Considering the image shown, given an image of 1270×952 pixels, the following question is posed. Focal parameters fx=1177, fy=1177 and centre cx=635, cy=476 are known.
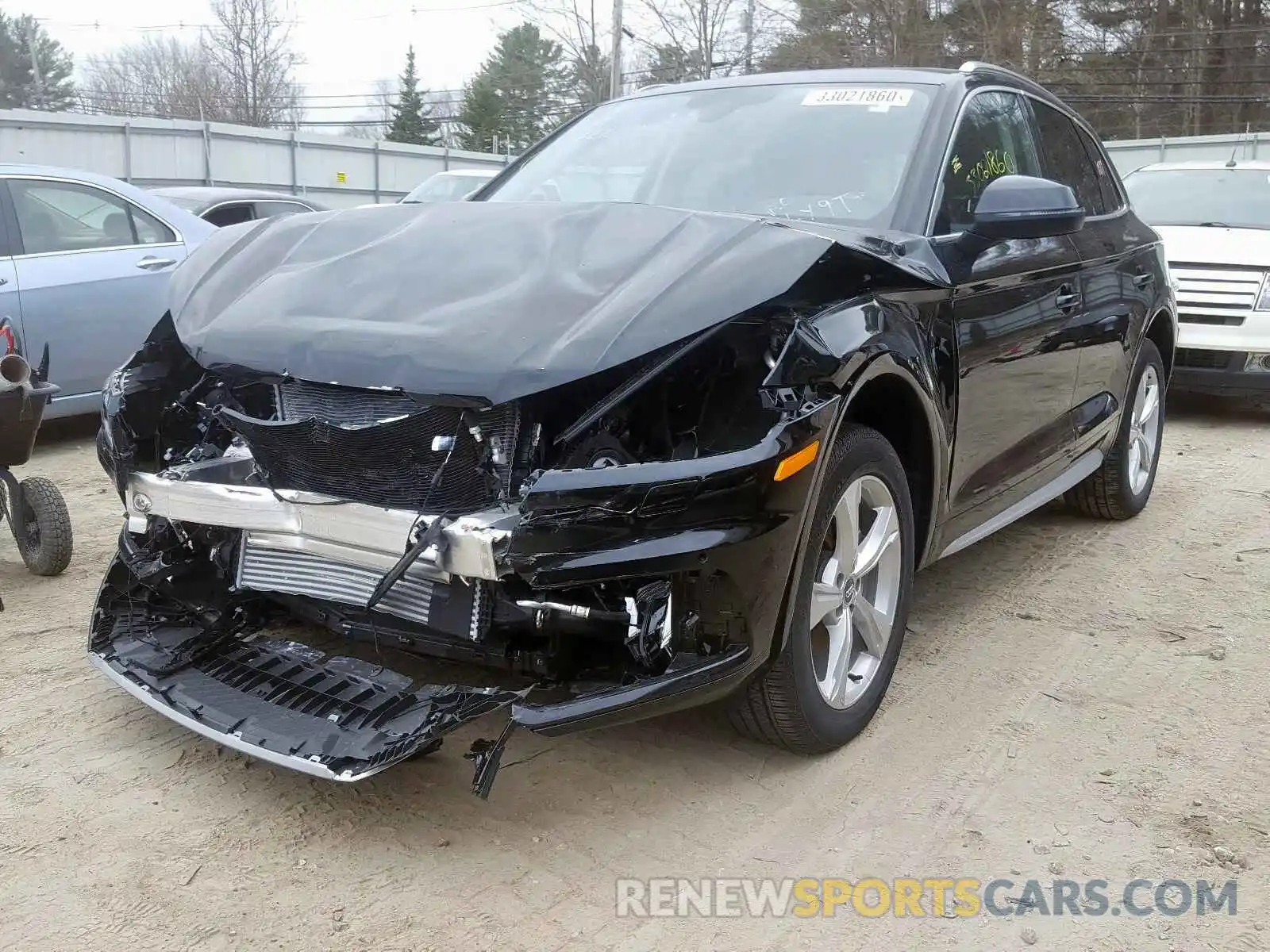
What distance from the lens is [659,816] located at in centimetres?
282

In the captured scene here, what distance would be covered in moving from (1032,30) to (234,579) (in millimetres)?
38212

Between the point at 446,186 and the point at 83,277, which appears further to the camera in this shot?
the point at 446,186

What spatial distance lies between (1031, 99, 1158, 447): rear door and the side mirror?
81 cm

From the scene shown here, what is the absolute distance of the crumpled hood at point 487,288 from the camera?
254 centimetres

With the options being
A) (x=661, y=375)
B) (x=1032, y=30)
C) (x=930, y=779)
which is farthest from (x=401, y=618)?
(x=1032, y=30)

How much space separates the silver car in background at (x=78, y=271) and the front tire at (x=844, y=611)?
4461mm

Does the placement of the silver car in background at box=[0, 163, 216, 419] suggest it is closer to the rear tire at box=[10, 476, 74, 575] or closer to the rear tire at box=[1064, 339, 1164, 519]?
the rear tire at box=[10, 476, 74, 575]

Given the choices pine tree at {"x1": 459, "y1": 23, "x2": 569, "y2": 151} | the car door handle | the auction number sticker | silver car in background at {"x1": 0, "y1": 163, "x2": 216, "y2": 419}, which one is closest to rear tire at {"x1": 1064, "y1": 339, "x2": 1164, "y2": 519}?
the auction number sticker

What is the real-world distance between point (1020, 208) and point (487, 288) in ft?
5.27

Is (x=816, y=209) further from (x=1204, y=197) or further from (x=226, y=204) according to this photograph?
(x=226, y=204)

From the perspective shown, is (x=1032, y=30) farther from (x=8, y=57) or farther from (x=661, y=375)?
(x=8, y=57)

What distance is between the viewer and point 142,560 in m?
3.23

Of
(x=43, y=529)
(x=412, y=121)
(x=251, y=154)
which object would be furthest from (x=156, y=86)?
(x=43, y=529)

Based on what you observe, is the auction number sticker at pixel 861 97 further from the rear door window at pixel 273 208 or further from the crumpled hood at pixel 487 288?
the rear door window at pixel 273 208
